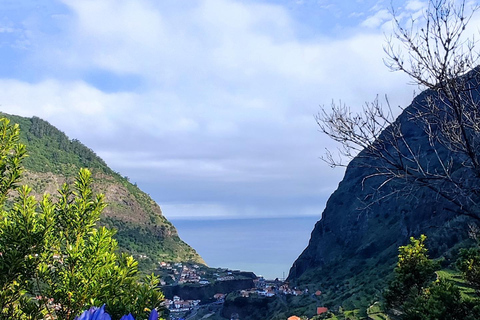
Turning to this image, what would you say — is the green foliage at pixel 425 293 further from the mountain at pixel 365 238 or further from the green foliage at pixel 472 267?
the mountain at pixel 365 238

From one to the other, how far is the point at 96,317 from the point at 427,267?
15.0m

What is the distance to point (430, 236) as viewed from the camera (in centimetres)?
4106

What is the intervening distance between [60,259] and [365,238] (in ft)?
217

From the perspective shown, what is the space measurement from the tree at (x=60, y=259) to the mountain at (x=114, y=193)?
71.7 metres

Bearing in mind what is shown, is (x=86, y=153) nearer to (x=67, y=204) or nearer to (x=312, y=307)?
(x=312, y=307)

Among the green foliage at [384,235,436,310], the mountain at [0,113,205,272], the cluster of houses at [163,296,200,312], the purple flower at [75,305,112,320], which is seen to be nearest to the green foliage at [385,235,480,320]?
the green foliage at [384,235,436,310]

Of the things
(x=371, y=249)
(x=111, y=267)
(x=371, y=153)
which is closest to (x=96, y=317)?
(x=111, y=267)

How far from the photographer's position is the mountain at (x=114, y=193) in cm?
7675

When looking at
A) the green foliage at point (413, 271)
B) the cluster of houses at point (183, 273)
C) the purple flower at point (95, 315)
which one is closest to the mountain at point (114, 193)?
the cluster of houses at point (183, 273)

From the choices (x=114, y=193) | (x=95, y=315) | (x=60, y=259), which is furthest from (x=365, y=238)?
(x=95, y=315)

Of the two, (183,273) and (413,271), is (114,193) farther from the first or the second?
(413,271)

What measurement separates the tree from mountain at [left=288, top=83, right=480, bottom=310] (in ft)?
96.8

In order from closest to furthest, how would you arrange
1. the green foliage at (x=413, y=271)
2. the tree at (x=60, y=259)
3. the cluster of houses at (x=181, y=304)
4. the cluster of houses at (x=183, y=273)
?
the tree at (x=60, y=259)
the green foliage at (x=413, y=271)
the cluster of houses at (x=181, y=304)
the cluster of houses at (x=183, y=273)

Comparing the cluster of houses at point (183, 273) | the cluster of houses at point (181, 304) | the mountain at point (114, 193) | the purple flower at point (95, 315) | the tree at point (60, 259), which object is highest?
the mountain at point (114, 193)
